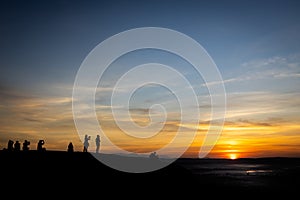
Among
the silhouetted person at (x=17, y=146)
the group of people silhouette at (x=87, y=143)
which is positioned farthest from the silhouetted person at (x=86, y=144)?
the silhouetted person at (x=17, y=146)

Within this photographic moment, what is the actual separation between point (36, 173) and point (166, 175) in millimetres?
16681

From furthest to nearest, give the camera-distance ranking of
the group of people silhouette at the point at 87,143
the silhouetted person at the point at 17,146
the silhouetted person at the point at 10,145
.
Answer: the group of people silhouette at the point at 87,143, the silhouetted person at the point at 17,146, the silhouetted person at the point at 10,145

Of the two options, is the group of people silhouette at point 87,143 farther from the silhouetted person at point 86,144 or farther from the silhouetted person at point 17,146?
the silhouetted person at point 17,146

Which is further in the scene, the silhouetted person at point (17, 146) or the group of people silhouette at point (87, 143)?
the group of people silhouette at point (87, 143)

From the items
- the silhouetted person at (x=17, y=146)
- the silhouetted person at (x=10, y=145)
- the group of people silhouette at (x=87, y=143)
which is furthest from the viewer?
the group of people silhouette at (x=87, y=143)

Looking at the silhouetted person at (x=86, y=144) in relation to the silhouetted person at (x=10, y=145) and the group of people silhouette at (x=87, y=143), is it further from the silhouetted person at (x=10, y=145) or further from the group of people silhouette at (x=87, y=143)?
the silhouetted person at (x=10, y=145)

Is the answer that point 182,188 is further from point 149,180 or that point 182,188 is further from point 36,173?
point 36,173

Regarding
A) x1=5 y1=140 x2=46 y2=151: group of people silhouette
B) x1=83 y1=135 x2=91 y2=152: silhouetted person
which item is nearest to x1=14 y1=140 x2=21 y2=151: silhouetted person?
x1=5 y1=140 x2=46 y2=151: group of people silhouette

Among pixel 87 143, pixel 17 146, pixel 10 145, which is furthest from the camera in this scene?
pixel 87 143

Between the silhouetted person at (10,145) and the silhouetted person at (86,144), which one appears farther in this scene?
the silhouetted person at (86,144)

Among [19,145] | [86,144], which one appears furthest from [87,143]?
[19,145]

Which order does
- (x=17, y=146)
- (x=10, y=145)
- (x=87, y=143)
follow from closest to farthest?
(x=10, y=145) → (x=17, y=146) → (x=87, y=143)

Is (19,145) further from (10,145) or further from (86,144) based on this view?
(86,144)

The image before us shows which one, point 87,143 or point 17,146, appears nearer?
point 17,146
